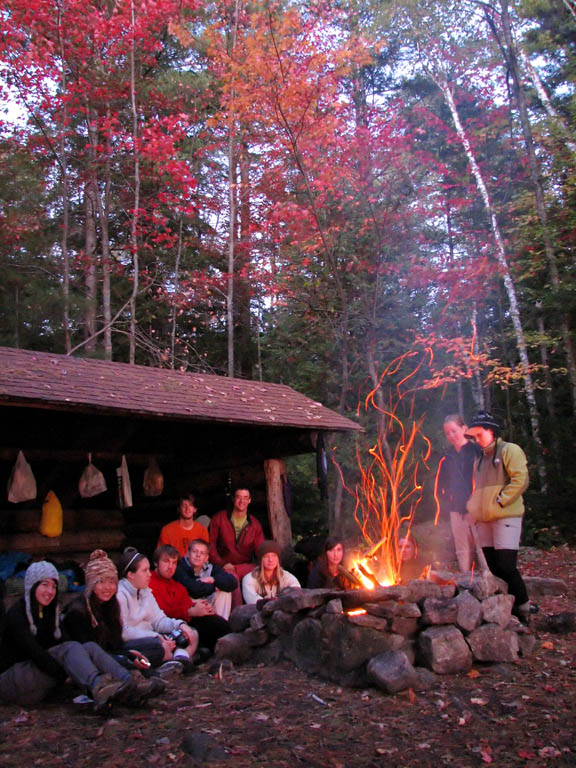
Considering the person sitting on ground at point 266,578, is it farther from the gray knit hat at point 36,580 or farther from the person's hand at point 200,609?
the gray knit hat at point 36,580

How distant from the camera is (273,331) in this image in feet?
50.3

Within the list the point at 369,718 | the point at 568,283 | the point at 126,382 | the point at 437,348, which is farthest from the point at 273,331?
the point at 369,718

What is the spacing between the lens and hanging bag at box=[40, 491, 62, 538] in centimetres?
745

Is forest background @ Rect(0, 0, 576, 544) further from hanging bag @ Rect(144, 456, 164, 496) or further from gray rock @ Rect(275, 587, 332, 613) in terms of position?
gray rock @ Rect(275, 587, 332, 613)

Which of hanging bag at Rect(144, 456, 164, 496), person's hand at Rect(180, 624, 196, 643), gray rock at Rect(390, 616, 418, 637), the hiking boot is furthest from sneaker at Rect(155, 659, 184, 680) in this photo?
hanging bag at Rect(144, 456, 164, 496)

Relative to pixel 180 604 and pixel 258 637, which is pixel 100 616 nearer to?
pixel 180 604

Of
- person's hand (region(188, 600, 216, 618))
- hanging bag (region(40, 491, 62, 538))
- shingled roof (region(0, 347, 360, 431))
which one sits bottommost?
person's hand (region(188, 600, 216, 618))

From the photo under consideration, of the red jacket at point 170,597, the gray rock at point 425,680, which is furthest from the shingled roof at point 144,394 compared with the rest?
the gray rock at point 425,680

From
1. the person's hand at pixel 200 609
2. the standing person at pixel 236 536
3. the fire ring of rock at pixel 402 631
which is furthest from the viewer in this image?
the standing person at pixel 236 536

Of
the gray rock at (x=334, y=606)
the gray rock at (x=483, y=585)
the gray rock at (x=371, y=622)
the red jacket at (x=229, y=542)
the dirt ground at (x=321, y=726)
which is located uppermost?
the red jacket at (x=229, y=542)

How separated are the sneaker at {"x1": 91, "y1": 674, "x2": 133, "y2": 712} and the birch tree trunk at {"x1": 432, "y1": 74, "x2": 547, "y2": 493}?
34.5 feet

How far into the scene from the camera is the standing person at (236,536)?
281 inches

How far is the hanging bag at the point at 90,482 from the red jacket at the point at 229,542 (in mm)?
1422

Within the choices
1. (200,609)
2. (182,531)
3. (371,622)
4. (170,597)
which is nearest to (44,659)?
(170,597)
